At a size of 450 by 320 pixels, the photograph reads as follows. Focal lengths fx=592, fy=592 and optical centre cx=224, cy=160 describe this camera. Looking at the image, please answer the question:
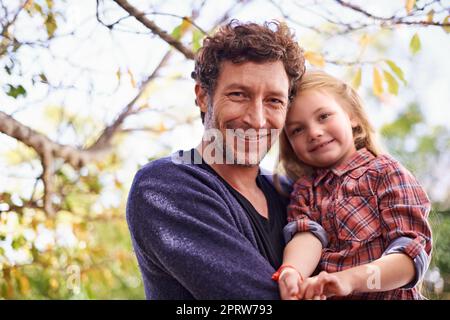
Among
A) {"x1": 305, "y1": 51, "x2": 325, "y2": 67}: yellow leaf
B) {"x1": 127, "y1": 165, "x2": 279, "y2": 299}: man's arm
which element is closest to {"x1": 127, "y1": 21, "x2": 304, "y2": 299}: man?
{"x1": 127, "y1": 165, "x2": 279, "y2": 299}: man's arm

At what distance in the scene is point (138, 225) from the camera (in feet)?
4.47

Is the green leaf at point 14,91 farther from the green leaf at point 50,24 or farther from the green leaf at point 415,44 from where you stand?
the green leaf at point 415,44

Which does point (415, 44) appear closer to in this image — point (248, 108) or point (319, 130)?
point (319, 130)

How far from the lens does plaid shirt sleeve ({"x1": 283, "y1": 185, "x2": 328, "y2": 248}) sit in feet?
4.81

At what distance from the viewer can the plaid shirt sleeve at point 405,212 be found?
133 centimetres

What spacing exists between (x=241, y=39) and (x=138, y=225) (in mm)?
536

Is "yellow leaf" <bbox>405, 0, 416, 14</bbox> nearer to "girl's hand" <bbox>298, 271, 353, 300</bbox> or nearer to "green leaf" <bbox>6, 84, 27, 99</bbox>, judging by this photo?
"girl's hand" <bbox>298, 271, 353, 300</bbox>

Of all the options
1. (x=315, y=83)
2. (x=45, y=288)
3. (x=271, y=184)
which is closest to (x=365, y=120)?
(x=315, y=83)

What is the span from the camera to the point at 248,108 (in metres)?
1.48

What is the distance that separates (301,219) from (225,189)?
21 cm

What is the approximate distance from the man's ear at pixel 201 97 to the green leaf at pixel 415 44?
79cm

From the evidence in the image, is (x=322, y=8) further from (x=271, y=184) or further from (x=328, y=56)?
(x=271, y=184)

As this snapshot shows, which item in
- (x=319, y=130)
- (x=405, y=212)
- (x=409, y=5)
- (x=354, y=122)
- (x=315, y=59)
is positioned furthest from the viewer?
(x=315, y=59)

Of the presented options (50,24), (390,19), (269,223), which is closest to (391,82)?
(390,19)
